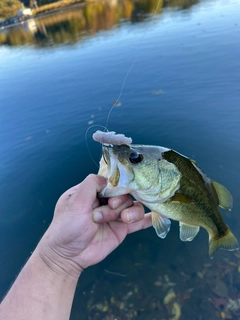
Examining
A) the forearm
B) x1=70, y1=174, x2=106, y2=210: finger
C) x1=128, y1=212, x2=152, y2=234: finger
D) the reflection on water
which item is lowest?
the reflection on water

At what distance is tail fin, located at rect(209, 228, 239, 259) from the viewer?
2477 millimetres

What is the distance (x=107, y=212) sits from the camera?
223cm

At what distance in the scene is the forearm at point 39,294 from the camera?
6.72 ft

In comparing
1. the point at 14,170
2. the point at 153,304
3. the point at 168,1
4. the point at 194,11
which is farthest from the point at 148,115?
Result: the point at 168,1

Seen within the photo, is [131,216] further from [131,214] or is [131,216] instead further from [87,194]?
[87,194]

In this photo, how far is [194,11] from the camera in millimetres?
19234

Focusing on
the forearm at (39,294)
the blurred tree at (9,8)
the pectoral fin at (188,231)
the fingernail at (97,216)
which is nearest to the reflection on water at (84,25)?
the pectoral fin at (188,231)

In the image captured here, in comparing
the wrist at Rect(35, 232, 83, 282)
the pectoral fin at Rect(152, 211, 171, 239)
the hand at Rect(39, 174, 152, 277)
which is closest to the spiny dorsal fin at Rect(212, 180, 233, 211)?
the pectoral fin at Rect(152, 211, 171, 239)

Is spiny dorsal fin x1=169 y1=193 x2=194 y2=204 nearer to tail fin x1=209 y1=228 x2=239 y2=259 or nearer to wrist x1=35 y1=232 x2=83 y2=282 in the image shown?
tail fin x1=209 y1=228 x2=239 y2=259

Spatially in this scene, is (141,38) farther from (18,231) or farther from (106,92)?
(18,231)

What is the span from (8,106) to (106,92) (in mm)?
4040

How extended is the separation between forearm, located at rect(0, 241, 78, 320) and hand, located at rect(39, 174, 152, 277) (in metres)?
0.07

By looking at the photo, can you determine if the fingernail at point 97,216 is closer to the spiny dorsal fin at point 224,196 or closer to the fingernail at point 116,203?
the fingernail at point 116,203

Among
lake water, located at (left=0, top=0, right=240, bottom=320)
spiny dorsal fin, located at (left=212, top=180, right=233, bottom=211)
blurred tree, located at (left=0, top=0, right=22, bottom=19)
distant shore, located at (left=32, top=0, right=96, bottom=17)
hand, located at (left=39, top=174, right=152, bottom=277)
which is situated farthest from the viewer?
blurred tree, located at (left=0, top=0, right=22, bottom=19)
